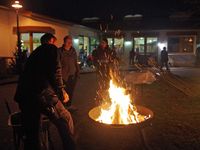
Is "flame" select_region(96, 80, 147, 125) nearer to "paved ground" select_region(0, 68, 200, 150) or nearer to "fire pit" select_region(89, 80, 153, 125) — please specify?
"fire pit" select_region(89, 80, 153, 125)

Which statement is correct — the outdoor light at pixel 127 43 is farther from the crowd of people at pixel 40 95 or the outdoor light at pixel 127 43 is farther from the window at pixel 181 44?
the crowd of people at pixel 40 95

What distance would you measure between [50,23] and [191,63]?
656 inches

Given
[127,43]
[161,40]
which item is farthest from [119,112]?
[127,43]

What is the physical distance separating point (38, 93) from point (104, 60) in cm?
531

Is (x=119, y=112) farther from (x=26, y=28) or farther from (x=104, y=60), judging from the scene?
(x=26, y=28)

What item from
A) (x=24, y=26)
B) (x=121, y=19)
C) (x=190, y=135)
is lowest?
(x=190, y=135)

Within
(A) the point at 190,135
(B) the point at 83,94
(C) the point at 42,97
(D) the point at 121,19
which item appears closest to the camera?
(C) the point at 42,97

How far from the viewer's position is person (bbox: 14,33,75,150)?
13.0ft

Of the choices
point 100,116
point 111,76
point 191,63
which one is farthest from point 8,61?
point 191,63

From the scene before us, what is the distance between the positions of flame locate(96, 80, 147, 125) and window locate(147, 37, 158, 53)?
26.8 meters

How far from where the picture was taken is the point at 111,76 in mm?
9367

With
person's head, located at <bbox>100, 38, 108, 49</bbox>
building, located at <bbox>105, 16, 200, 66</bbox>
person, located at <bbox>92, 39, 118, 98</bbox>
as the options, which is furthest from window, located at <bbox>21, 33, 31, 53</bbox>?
person's head, located at <bbox>100, 38, 108, 49</bbox>

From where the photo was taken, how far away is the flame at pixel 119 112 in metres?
5.91

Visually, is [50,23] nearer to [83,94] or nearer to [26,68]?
[83,94]
